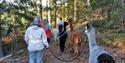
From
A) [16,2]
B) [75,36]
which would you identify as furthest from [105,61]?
[16,2]

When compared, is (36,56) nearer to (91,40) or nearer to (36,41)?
(36,41)

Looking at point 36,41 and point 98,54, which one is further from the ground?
point 98,54

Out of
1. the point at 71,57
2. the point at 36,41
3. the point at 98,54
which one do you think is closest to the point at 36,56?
the point at 36,41

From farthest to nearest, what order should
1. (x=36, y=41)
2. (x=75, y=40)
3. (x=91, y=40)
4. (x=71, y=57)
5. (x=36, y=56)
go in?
1. (x=71, y=57)
2. (x=75, y=40)
3. (x=36, y=56)
4. (x=36, y=41)
5. (x=91, y=40)

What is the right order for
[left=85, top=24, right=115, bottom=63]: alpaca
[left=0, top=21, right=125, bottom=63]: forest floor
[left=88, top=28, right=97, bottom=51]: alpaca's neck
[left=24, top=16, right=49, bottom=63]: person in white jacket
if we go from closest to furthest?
[left=85, top=24, right=115, bottom=63]: alpaca < [left=88, top=28, right=97, bottom=51]: alpaca's neck < [left=24, top=16, right=49, bottom=63]: person in white jacket < [left=0, top=21, right=125, bottom=63]: forest floor

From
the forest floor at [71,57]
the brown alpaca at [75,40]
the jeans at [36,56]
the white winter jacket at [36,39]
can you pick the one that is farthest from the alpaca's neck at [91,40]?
the brown alpaca at [75,40]

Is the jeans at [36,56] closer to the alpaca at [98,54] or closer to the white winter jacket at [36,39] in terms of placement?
the white winter jacket at [36,39]

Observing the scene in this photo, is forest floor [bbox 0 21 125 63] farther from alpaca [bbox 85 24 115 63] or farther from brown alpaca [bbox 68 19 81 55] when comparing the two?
alpaca [bbox 85 24 115 63]

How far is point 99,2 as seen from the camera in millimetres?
25547

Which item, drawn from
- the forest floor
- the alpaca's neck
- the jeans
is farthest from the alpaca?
the forest floor

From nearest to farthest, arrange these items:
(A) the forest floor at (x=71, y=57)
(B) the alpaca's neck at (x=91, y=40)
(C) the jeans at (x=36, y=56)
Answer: (B) the alpaca's neck at (x=91, y=40)
(C) the jeans at (x=36, y=56)
(A) the forest floor at (x=71, y=57)

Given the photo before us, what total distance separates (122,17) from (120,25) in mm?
1091

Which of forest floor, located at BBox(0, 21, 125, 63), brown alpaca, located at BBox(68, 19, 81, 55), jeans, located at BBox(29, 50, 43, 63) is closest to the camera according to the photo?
jeans, located at BBox(29, 50, 43, 63)

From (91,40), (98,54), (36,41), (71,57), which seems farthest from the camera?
(71,57)
